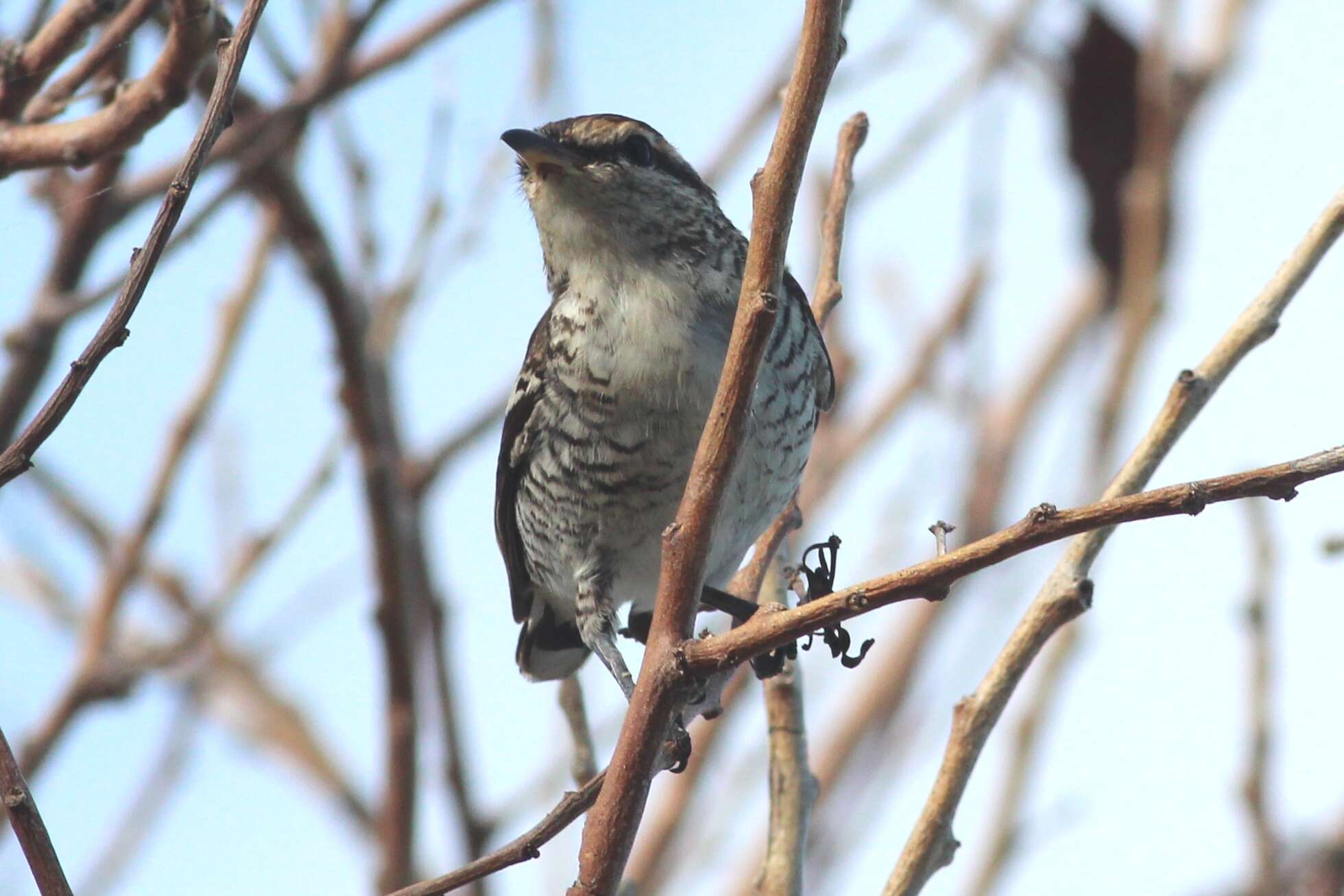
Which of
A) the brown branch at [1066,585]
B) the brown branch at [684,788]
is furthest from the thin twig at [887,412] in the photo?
the brown branch at [1066,585]

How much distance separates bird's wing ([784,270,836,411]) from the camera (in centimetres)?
372

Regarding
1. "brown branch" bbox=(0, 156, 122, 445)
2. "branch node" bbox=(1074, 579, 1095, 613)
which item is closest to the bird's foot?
"branch node" bbox=(1074, 579, 1095, 613)

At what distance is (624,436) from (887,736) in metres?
2.35

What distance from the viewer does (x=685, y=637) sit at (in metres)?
2.16

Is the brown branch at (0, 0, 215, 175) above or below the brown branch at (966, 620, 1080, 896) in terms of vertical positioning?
above

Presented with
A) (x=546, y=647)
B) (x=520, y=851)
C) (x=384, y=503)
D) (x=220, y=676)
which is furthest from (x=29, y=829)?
(x=220, y=676)

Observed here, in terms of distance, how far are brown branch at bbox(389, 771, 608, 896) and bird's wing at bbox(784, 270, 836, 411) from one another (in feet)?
5.30

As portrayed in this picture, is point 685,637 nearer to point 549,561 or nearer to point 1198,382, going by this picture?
point 1198,382

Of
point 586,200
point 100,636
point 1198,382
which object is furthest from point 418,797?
point 1198,382

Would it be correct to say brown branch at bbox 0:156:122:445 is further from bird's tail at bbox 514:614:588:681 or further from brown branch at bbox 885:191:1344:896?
brown branch at bbox 885:191:1344:896

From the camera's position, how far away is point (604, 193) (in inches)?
145

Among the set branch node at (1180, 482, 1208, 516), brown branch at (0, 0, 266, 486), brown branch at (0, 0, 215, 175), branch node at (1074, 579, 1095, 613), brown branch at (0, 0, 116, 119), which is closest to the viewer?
branch node at (1180, 482, 1208, 516)

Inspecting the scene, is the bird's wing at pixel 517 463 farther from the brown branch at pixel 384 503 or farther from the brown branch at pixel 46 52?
the brown branch at pixel 46 52

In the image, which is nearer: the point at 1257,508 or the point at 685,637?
the point at 685,637
